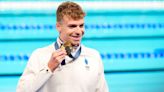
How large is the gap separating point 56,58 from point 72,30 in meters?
0.20

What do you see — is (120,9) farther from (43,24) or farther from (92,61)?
(92,61)

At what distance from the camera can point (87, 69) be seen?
2078 millimetres

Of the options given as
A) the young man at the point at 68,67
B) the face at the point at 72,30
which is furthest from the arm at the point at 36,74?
the face at the point at 72,30

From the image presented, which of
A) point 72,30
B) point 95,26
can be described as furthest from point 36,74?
point 95,26

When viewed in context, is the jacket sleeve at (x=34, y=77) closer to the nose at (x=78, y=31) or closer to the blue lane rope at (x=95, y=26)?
the nose at (x=78, y=31)

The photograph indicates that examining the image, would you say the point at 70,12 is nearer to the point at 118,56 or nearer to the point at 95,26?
the point at 95,26

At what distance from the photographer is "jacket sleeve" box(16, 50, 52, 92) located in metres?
1.90

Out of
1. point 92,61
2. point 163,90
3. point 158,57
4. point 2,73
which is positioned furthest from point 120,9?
point 92,61

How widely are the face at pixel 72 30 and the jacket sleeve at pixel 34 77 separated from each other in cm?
20

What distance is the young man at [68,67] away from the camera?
6.41 ft

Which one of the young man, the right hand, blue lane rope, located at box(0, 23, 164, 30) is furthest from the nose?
blue lane rope, located at box(0, 23, 164, 30)

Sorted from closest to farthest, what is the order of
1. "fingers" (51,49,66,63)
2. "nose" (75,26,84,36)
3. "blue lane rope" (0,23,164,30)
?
"fingers" (51,49,66,63)
"nose" (75,26,84,36)
"blue lane rope" (0,23,164,30)

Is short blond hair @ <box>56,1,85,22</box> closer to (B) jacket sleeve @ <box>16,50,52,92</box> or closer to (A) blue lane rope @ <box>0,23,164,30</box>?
(B) jacket sleeve @ <box>16,50,52,92</box>

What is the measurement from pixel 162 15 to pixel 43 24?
3.75 feet
